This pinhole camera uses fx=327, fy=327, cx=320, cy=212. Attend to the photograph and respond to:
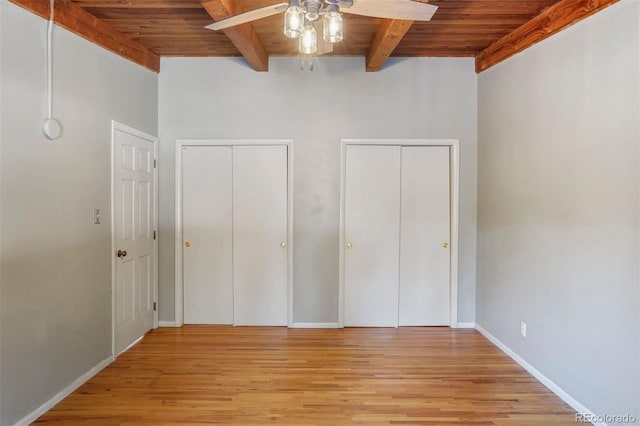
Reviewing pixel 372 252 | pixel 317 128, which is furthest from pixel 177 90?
pixel 372 252

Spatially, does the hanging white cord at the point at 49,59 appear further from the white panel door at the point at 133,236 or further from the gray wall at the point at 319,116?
the gray wall at the point at 319,116

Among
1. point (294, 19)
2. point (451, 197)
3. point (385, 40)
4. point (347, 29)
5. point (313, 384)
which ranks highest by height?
point (347, 29)

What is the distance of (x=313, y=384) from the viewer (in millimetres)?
2424

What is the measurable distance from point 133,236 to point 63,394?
1302 mm

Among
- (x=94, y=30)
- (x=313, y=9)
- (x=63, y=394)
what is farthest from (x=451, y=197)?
(x=63, y=394)

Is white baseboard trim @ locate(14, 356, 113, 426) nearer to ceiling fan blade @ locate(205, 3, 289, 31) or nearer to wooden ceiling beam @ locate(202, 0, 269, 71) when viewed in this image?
ceiling fan blade @ locate(205, 3, 289, 31)

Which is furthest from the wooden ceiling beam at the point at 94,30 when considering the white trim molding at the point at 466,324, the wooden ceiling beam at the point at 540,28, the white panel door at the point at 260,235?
the white trim molding at the point at 466,324

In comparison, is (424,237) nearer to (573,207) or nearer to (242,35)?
(573,207)

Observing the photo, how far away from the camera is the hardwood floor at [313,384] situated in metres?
2.10

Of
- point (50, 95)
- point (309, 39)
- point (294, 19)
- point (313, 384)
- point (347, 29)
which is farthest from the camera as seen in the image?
point (347, 29)

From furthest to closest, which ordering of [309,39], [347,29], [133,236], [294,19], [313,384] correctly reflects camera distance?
[133,236]
[347,29]
[313,384]
[309,39]
[294,19]

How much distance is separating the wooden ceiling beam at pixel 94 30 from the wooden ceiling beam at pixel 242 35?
101 cm

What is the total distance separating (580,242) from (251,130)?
293 centimetres

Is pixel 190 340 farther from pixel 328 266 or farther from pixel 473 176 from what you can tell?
pixel 473 176
